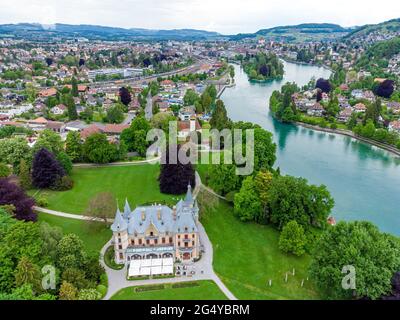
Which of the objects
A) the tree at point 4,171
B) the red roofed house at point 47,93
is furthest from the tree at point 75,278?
the red roofed house at point 47,93

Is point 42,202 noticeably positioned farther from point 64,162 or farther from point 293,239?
point 293,239

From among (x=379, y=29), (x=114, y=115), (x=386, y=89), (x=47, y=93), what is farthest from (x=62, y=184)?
(x=379, y=29)

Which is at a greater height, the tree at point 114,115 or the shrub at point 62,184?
the tree at point 114,115

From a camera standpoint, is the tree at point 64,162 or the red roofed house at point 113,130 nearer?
the tree at point 64,162

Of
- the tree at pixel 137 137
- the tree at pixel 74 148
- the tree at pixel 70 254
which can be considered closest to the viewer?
the tree at pixel 70 254

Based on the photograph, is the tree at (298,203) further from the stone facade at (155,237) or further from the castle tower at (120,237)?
the castle tower at (120,237)

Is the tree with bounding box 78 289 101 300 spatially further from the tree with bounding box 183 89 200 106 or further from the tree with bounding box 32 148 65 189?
the tree with bounding box 183 89 200 106
